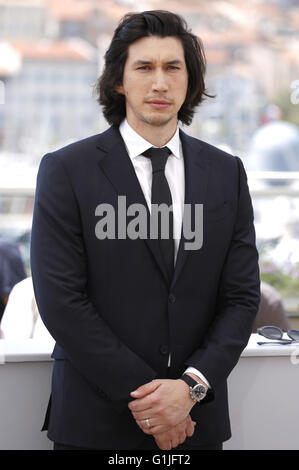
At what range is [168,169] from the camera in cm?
149

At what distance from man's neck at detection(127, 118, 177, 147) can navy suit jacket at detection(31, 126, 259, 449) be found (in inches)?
1.9

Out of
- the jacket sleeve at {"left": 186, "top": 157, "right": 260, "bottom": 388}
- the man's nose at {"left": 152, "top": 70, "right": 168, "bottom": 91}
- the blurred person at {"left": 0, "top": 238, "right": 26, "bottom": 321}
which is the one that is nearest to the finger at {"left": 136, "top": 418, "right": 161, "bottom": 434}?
the jacket sleeve at {"left": 186, "top": 157, "right": 260, "bottom": 388}

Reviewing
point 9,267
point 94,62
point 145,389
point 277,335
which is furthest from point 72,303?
point 94,62

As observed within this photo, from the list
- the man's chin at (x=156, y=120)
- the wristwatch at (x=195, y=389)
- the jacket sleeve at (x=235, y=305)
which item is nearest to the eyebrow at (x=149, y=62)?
the man's chin at (x=156, y=120)

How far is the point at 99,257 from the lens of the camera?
1383 millimetres

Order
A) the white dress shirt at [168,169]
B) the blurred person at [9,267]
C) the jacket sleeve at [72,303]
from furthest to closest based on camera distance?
the blurred person at [9,267], the white dress shirt at [168,169], the jacket sleeve at [72,303]

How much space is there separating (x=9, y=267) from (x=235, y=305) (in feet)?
6.48

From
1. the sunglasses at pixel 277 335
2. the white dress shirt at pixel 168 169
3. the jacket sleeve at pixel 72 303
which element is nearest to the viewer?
the jacket sleeve at pixel 72 303

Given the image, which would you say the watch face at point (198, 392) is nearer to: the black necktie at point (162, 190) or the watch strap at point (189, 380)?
the watch strap at point (189, 380)

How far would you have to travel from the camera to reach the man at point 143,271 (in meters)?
1.36

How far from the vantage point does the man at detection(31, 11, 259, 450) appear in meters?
1.36

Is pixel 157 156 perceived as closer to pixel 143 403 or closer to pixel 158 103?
pixel 158 103

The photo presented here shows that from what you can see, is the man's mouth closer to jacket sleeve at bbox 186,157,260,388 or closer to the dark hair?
the dark hair
